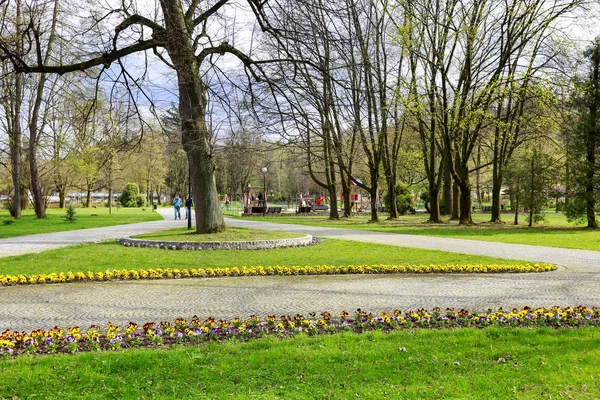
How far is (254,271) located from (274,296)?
7.76 feet

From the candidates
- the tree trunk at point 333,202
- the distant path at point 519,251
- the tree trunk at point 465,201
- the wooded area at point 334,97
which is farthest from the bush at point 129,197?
the distant path at point 519,251

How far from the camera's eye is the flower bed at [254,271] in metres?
9.26

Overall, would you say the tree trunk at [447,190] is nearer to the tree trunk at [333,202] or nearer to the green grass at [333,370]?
the tree trunk at [333,202]

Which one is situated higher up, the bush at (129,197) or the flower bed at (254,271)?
the bush at (129,197)

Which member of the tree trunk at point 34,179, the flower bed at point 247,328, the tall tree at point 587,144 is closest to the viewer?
the flower bed at point 247,328

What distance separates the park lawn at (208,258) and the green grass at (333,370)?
20.4ft


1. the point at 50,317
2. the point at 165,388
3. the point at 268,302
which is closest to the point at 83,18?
the point at 50,317

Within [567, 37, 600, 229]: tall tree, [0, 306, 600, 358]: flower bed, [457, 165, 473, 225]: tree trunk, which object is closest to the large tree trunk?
[0, 306, 600, 358]: flower bed

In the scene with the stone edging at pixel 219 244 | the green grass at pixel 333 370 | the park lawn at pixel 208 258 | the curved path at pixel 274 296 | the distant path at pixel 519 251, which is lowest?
the distant path at pixel 519 251

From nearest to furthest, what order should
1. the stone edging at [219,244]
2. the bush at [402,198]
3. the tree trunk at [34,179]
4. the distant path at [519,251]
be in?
the distant path at [519,251], the stone edging at [219,244], the tree trunk at [34,179], the bush at [402,198]

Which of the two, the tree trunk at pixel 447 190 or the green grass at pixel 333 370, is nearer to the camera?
the green grass at pixel 333 370

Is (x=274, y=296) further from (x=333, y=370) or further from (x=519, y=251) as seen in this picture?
(x=519, y=251)

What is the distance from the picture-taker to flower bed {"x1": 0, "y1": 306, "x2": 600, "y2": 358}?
197 inches

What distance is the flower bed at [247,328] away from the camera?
500cm
